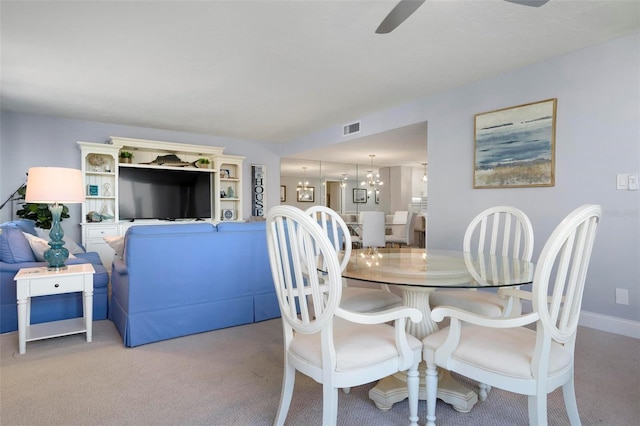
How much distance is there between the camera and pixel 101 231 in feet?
17.4

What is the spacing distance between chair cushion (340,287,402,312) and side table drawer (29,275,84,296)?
1900 millimetres

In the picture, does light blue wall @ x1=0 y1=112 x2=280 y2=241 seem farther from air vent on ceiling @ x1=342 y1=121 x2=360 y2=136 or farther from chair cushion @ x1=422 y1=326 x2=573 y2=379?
chair cushion @ x1=422 y1=326 x2=573 y2=379

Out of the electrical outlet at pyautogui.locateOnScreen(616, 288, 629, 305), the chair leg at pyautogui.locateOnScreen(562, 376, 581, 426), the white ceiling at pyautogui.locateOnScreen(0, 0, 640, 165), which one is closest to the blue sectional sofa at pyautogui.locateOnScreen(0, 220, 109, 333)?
the white ceiling at pyautogui.locateOnScreen(0, 0, 640, 165)

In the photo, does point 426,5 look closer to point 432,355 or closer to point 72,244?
point 432,355

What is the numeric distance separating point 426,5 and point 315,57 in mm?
1095

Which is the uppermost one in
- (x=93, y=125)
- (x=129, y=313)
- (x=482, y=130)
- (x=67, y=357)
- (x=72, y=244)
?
(x=93, y=125)

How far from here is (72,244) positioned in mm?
4105

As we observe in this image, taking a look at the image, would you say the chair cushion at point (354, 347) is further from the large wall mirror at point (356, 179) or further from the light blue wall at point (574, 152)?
the large wall mirror at point (356, 179)

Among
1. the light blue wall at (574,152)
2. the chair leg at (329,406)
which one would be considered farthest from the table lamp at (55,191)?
the light blue wall at (574,152)

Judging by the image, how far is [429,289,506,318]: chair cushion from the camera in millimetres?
1861

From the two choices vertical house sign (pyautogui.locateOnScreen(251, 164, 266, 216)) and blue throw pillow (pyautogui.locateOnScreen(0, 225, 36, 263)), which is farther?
vertical house sign (pyautogui.locateOnScreen(251, 164, 266, 216))

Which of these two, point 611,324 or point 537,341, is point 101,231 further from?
point 611,324

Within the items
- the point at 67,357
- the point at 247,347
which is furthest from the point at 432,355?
the point at 67,357

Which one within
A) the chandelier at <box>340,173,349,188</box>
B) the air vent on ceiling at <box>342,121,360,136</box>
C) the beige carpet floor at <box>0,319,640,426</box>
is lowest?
the beige carpet floor at <box>0,319,640,426</box>
